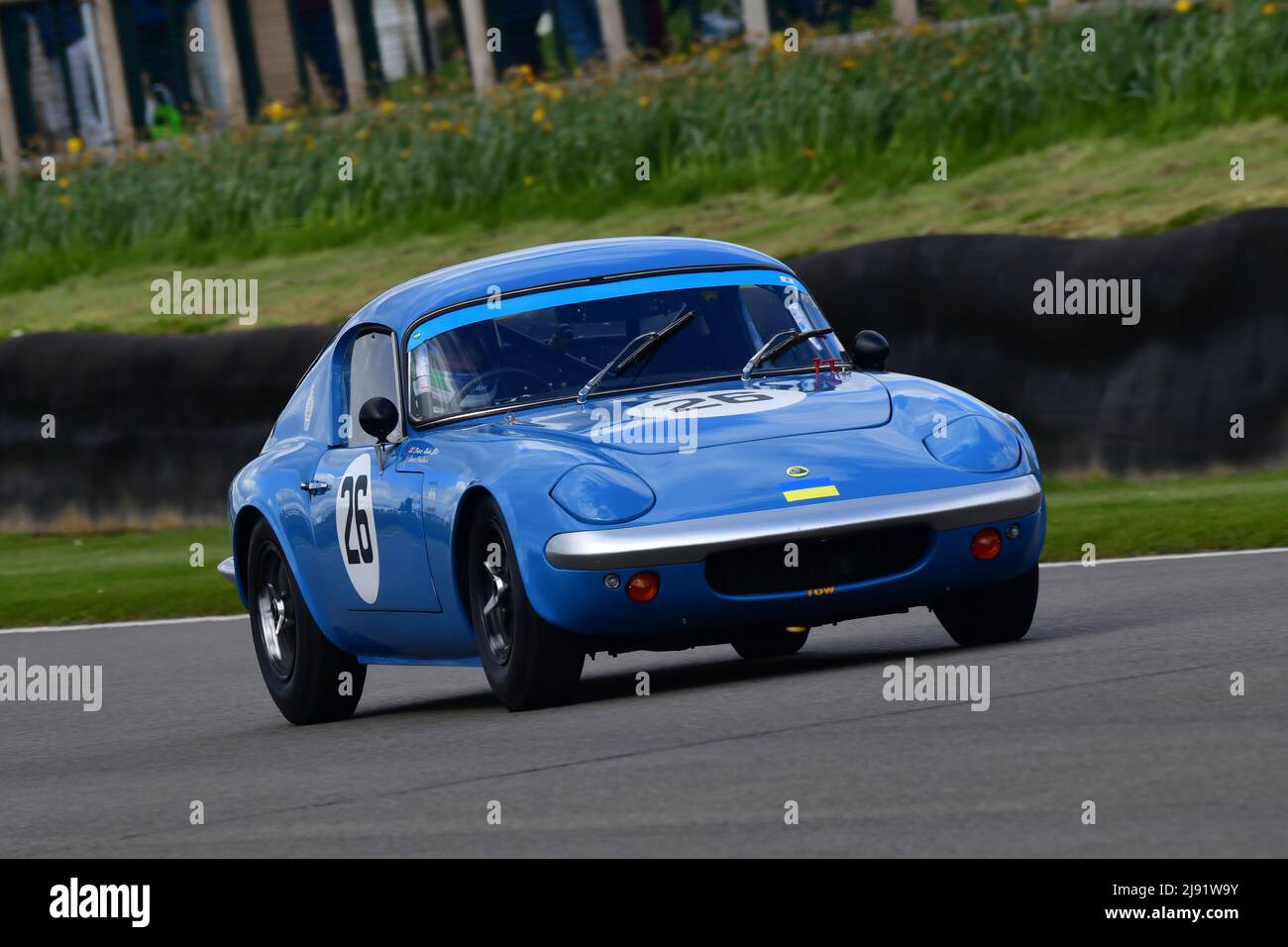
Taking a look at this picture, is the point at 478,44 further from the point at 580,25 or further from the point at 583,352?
the point at 583,352

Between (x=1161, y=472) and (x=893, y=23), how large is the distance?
1240 centimetres

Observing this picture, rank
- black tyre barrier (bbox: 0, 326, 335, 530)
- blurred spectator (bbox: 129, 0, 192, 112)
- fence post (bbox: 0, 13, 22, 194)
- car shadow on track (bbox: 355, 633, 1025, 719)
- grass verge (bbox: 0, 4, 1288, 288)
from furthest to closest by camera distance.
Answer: blurred spectator (bbox: 129, 0, 192, 112)
fence post (bbox: 0, 13, 22, 194)
grass verge (bbox: 0, 4, 1288, 288)
black tyre barrier (bbox: 0, 326, 335, 530)
car shadow on track (bbox: 355, 633, 1025, 719)

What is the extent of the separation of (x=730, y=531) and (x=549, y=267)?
1868 mm

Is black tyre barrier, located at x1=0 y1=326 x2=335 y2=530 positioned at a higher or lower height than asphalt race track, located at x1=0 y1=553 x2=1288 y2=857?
lower

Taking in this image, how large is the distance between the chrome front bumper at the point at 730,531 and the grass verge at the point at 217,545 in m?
4.97

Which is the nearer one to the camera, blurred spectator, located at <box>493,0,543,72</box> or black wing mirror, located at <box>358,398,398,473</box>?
black wing mirror, located at <box>358,398,398,473</box>

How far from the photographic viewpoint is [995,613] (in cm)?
863

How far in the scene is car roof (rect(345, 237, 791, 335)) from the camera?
9.18 meters

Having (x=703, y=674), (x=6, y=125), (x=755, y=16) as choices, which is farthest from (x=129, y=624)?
(x=6, y=125)

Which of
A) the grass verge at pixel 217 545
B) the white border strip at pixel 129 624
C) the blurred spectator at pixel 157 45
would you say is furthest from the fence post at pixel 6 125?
the white border strip at pixel 129 624

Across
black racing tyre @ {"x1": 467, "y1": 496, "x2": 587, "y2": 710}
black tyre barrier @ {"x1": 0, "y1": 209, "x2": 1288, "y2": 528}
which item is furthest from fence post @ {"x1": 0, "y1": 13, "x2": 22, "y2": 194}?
black racing tyre @ {"x1": 467, "y1": 496, "x2": 587, "y2": 710}

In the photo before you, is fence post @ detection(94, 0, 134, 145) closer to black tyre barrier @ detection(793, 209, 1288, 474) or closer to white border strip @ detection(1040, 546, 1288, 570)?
black tyre barrier @ detection(793, 209, 1288, 474)

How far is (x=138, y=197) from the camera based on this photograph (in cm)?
2861

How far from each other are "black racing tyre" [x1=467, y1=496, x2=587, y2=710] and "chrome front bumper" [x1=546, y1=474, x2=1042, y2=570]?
0.86 ft
